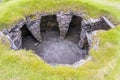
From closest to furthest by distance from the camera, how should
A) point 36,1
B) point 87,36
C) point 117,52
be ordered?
point 117,52 < point 87,36 < point 36,1

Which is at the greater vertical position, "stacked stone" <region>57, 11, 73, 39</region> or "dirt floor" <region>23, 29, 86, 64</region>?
"stacked stone" <region>57, 11, 73, 39</region>

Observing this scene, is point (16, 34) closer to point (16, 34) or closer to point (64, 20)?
point (16, 34)

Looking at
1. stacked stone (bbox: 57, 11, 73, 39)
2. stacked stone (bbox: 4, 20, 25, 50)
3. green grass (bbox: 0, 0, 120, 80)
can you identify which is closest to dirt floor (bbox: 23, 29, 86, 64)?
stacked stone (bbox: 57, 11, 73, 39)

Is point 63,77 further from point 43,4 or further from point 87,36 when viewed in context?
point 43,4

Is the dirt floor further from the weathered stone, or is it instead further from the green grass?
the green grass

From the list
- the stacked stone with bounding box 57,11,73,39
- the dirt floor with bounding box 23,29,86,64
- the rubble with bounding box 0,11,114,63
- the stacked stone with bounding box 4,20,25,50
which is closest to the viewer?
the stacked stone with bounding box 4,20,25,50

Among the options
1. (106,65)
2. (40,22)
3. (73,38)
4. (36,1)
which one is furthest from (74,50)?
(106,65)

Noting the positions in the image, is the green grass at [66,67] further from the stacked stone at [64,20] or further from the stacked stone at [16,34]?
the stacked stone at [64,20]

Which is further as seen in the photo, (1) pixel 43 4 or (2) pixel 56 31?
(2) pixel 56 31

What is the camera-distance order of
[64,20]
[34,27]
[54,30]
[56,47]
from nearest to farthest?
1. [34,27]
2. [64,20]
3. [56,47]
4. [54,30]

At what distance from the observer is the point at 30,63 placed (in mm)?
14445

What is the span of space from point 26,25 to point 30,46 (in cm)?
258

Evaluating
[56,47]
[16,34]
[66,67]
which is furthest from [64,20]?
[66,67]

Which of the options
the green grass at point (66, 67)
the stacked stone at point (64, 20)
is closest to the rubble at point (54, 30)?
the stacked stone at point (64, 20)
